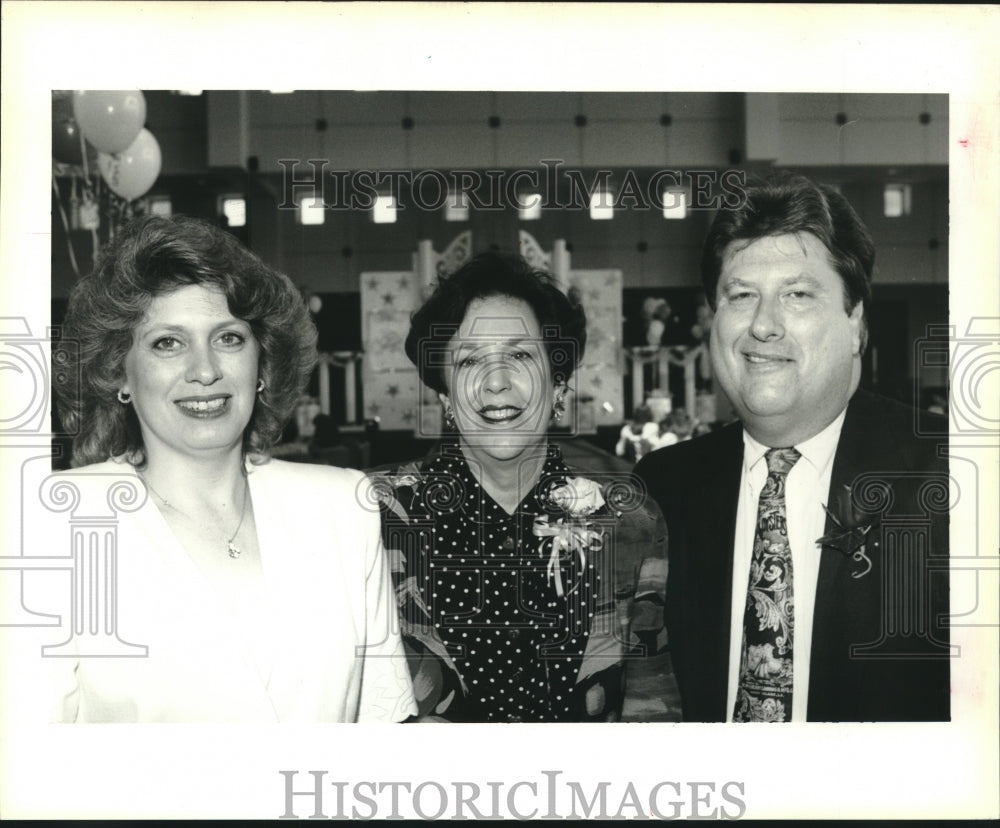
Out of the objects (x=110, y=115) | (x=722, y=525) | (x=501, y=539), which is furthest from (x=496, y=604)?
(x=110, y=115)

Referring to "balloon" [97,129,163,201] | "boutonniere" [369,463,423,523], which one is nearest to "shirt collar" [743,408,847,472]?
"boutonniere" [369,463,423,523]

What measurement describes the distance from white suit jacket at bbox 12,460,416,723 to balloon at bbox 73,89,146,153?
35.7 inches

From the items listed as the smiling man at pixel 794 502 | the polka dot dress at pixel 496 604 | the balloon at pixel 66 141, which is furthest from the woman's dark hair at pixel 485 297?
the balloon at pixel 66 141

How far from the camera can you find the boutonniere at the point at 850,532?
3264 millimetres

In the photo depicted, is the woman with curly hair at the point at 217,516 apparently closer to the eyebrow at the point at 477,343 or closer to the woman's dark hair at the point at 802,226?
the eyebrow at the point at 477,343

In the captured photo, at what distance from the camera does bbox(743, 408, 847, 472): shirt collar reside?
10.7ft

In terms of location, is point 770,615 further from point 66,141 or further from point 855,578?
point 66,141

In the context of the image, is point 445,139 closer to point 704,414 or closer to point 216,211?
point 216,211

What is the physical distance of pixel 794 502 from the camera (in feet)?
10.7

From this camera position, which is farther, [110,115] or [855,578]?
[855,578]

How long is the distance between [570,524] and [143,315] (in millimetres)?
1300

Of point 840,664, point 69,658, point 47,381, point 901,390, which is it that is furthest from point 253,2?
point 840,664

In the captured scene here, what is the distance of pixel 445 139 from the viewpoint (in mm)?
3268

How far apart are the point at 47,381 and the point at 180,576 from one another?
678mm
